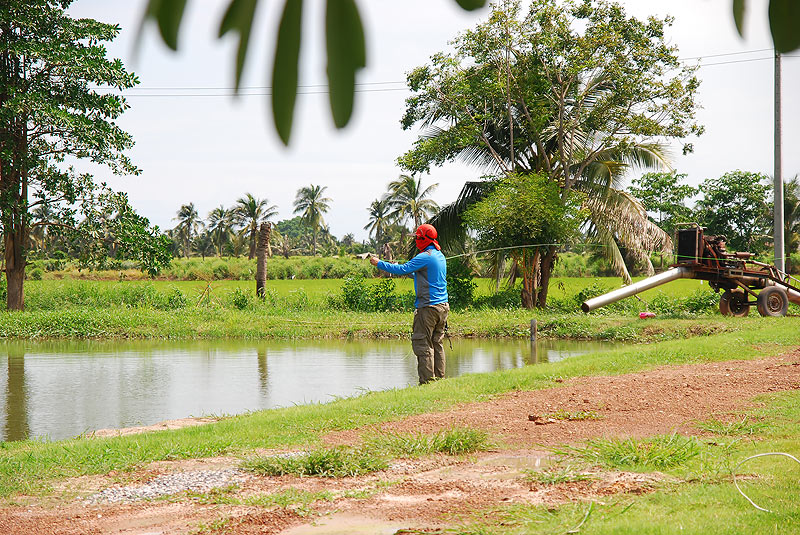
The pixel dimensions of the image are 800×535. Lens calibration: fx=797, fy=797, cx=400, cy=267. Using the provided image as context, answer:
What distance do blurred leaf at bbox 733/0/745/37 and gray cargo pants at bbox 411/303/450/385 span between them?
6.84m

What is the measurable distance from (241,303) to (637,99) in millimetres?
10361

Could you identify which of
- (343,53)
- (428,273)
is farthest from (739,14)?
(428,273)

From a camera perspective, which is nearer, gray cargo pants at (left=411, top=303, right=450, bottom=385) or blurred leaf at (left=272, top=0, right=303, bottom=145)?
blurred leaf at (left=272, top=0, right=303, bottom=145)

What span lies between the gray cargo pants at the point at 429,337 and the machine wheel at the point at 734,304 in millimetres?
8906

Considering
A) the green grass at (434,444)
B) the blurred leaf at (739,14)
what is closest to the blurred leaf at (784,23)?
the blurred leaf at (739,14)

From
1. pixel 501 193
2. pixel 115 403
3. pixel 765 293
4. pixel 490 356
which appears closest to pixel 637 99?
pixel 501 193

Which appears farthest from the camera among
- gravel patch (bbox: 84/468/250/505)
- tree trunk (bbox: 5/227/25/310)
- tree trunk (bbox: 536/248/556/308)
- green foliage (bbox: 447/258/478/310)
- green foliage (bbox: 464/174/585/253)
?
green foliage (bbox: 447/258/478/310)

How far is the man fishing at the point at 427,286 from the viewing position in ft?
24.7

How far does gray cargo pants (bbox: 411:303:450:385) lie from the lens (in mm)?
7688

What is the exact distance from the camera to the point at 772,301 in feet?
46.0

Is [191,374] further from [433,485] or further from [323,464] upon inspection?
[433,485]

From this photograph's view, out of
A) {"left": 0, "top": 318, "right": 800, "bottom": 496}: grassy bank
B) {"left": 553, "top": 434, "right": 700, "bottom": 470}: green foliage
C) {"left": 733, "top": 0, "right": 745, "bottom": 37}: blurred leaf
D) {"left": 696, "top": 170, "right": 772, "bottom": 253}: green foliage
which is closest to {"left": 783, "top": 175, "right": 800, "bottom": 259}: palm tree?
{"left": 696, "top": 170, "right": 772, "bottom": 253}: green foliage

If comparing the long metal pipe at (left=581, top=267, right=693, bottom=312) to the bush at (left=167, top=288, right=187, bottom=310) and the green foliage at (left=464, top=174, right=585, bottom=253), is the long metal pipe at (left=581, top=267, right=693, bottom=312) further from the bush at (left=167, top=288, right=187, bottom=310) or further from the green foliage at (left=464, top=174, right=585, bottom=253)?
the bush at (left=167, top=288, right=187, bottom=310)

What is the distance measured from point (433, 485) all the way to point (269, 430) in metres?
1.94
